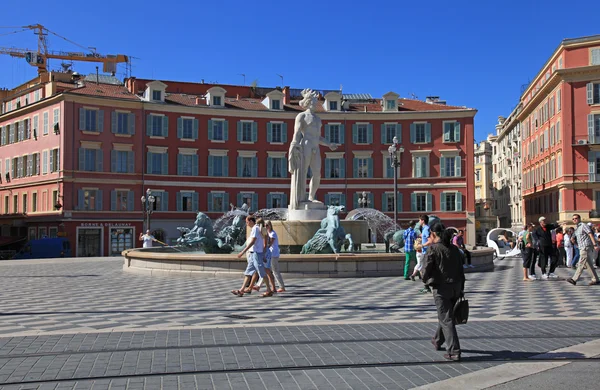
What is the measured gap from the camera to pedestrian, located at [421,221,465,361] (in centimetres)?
732

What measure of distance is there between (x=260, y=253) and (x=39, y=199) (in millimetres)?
41866

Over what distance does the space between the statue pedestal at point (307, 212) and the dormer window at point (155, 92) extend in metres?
33.7

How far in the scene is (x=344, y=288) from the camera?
15.6 metres

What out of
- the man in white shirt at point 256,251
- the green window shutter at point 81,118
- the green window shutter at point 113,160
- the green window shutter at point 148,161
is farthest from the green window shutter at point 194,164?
the man in white shirt at point 256,251

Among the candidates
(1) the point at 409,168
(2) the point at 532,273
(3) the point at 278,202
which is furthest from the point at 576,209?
(2) the point at 532,273

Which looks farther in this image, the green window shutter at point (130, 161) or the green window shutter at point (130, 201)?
the green window shutter at point (130, 161)

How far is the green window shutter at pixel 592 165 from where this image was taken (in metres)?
47.1

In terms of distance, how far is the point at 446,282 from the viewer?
7.36 metres

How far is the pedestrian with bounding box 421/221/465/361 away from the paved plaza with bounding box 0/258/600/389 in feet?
0.85

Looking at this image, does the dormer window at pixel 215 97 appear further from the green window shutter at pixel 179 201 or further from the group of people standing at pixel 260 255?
the group of people standing at pixel 260 255

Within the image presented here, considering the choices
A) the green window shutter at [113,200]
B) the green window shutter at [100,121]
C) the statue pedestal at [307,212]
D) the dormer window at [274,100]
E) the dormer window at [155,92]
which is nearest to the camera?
the statue pedestal at [307,212]

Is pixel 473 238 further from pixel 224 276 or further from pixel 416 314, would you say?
pixel 416 314

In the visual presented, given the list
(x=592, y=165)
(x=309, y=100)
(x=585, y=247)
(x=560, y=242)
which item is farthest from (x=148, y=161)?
(x=585, y=247)

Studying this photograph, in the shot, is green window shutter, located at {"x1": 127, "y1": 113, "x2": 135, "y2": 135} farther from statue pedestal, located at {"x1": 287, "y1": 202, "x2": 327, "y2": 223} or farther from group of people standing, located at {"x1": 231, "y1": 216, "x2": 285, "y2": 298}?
Answer: group of people standing, located at {"x1": 231, "y1": 216, "x2": 285, "y2": 298}
